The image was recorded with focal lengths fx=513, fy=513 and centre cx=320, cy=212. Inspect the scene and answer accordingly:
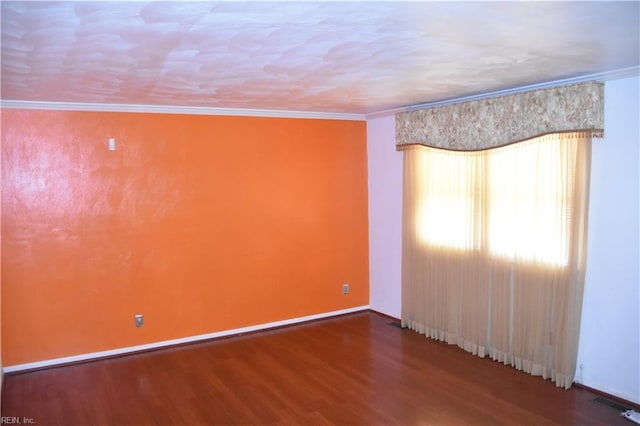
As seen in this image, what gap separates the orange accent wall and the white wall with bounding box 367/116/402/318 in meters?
0.13

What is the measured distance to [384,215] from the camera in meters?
6.00

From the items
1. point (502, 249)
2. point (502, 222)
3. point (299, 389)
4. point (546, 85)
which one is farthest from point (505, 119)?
point (299, 389)

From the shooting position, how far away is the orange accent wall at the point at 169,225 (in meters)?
4.51

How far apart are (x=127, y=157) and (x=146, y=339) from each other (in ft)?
5.84

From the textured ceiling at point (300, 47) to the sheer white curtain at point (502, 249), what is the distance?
0.75 meters

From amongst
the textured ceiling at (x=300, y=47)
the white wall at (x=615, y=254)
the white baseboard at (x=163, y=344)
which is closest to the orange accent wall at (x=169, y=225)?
the white baseboard at (x=163, y=344)

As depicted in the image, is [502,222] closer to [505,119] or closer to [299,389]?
[505,119]

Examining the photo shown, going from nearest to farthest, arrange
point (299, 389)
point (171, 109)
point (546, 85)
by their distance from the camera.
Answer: point (546, 85)
point (299, 389)
point (171, 109)

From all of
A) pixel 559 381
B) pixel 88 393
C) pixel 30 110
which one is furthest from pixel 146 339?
pixel 559 381

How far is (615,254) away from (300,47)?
275 centimetres

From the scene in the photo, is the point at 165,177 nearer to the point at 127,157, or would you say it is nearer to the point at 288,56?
the point at 127,157

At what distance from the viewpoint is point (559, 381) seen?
4.02 metres

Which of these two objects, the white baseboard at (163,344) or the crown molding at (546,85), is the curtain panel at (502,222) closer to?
the crown molding at (546,85)

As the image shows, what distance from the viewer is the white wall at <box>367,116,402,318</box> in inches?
228
